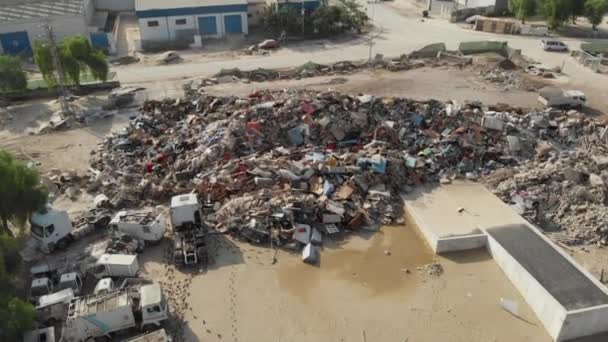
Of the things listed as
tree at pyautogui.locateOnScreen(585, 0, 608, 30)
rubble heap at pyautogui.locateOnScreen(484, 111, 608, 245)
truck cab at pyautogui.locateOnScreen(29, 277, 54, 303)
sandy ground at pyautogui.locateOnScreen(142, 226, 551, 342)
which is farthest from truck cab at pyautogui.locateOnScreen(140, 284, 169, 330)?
tree at pyautogui.locateOnScreen(585, 0, 608, 30)

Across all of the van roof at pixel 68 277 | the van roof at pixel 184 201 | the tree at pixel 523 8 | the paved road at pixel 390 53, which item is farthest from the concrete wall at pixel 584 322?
the tree at pixel 523 8

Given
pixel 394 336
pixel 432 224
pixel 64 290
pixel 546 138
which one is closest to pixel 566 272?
pixel 432 224

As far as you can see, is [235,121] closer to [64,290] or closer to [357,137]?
[357,137]

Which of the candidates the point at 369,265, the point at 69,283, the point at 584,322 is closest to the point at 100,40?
the point at 69,283

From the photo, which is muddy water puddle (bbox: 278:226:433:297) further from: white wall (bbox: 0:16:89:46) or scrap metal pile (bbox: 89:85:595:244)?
white wall (bbox: 0:16:89:46)

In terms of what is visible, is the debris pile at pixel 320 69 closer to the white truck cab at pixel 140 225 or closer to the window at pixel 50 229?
the white truck cab at pixel 140 225

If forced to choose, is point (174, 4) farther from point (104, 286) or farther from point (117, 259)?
point (104, 286)
